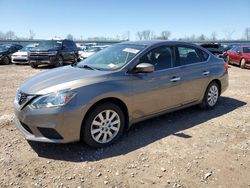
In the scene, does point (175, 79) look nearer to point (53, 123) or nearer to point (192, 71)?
point (192, 71)

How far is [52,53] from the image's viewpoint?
1597cm

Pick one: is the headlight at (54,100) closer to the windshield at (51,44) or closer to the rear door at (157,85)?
the rear door at (157,85)

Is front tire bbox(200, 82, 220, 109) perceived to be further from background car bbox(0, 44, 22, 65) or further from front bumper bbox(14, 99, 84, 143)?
background car bbox(0, 44, 22, 65)

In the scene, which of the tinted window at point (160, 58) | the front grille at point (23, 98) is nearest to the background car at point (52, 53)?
the tinted window at point (160, 58)

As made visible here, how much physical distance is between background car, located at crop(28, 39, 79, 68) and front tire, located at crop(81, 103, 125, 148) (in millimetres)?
12250

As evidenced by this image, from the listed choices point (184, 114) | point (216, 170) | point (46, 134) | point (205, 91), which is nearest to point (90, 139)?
point (46, 134)

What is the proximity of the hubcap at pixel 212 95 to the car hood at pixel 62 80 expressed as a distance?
2.87 meters

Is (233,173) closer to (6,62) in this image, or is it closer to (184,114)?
(184,114)

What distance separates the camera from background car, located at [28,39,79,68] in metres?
16.0

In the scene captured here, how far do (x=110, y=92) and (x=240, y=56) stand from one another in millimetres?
15288

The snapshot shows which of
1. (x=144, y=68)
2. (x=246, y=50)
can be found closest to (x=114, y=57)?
(x=144, y=68)

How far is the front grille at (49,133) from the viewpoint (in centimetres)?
398

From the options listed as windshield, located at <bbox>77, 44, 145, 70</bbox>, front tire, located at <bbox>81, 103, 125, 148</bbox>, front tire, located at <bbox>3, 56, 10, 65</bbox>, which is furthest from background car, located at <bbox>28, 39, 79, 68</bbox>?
front tire, located at <bbox>81, 103, 125, 148</bbox>

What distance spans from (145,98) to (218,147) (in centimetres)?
139
